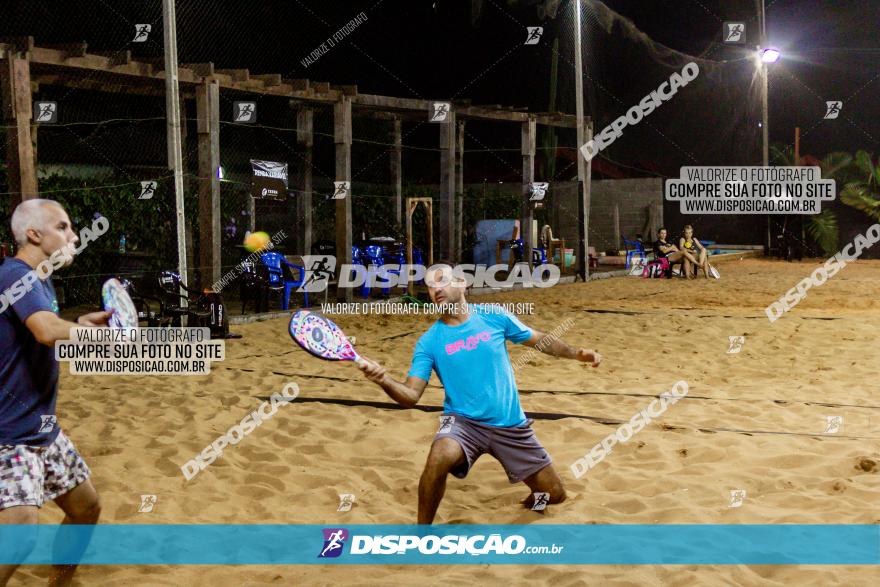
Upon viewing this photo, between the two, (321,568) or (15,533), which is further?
(321,568)

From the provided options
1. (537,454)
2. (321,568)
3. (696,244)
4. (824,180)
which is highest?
(824,180)

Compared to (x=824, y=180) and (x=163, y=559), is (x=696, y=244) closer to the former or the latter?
(x=824, y=180)

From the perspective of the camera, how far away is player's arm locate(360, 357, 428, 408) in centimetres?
418

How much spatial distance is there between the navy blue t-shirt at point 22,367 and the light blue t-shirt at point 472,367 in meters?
1.85

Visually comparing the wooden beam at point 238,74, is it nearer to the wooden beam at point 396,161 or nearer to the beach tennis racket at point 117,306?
the wooden beam at point 396,161

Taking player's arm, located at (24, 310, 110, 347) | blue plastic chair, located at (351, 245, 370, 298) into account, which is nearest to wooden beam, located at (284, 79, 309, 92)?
blue plastic chair, located at (351, 245, 370, 298)

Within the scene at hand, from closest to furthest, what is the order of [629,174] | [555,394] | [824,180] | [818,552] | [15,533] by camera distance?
[15,533]
[818,552]
[555,394]
[824,180]
[629,174]

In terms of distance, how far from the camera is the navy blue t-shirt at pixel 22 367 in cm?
342

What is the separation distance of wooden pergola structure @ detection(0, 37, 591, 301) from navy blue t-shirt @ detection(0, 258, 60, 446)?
7663 millimetres

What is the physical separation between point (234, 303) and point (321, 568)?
38.5 feet

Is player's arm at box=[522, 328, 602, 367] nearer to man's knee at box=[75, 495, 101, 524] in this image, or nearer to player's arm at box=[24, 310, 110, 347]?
man's knee at box=[75, 495, 101, 524]

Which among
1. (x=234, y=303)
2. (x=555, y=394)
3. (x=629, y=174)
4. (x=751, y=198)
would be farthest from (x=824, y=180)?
(x=555, y=394)

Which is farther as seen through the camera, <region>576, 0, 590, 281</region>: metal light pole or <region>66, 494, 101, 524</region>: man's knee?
<region>576, 0, 590, 281</region>: metal light pole

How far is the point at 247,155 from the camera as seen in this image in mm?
24766
